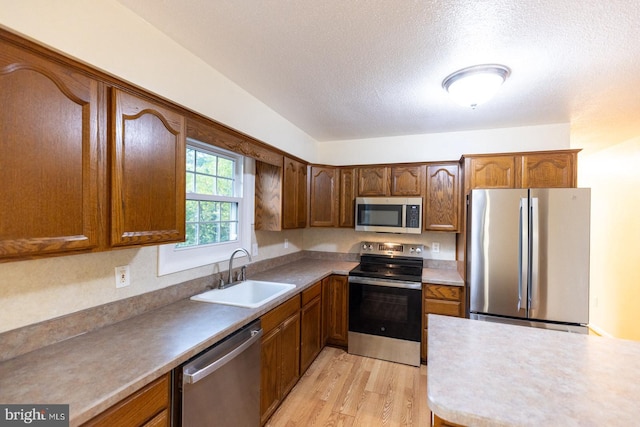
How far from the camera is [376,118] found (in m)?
2.85

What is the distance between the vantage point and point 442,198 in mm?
3018

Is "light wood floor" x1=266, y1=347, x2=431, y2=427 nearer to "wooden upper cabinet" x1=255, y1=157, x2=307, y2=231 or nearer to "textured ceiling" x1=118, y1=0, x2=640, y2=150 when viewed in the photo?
"wooden upper cabinet" x1=255, y1=157, x2=307, y2=231

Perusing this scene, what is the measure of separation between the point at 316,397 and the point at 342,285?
3.51ft

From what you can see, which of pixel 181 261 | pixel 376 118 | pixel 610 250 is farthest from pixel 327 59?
pixel 610 250

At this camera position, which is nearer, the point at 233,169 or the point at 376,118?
the point at 233,169

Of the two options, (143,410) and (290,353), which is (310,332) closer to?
(290,353)

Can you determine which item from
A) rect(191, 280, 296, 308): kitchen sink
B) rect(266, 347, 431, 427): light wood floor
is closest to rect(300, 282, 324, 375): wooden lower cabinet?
rect(266, 347, 431, 427): light wood floor

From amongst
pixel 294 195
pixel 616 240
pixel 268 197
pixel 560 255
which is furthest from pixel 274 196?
pixel 616 240

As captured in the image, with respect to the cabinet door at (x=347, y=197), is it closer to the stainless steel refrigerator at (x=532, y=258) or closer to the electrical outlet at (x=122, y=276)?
the stainless steel refrigerator at (x=532, y=258)

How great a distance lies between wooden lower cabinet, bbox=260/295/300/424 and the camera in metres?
1.89

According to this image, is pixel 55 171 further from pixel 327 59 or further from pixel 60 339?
pixel 327 59

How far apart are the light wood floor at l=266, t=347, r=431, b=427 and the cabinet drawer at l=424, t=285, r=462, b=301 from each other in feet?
2.32

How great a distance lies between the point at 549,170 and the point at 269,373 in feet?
→ 9.47

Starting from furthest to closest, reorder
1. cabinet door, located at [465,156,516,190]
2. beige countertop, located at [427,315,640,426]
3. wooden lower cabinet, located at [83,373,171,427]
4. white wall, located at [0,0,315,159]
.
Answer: cabinet door, located at [465,156,516,190], white wall, located at [0,0,315,159], wooden lower cabinet, located at [83,373,171,427], beige countertop, located at [427,315,640,426]
